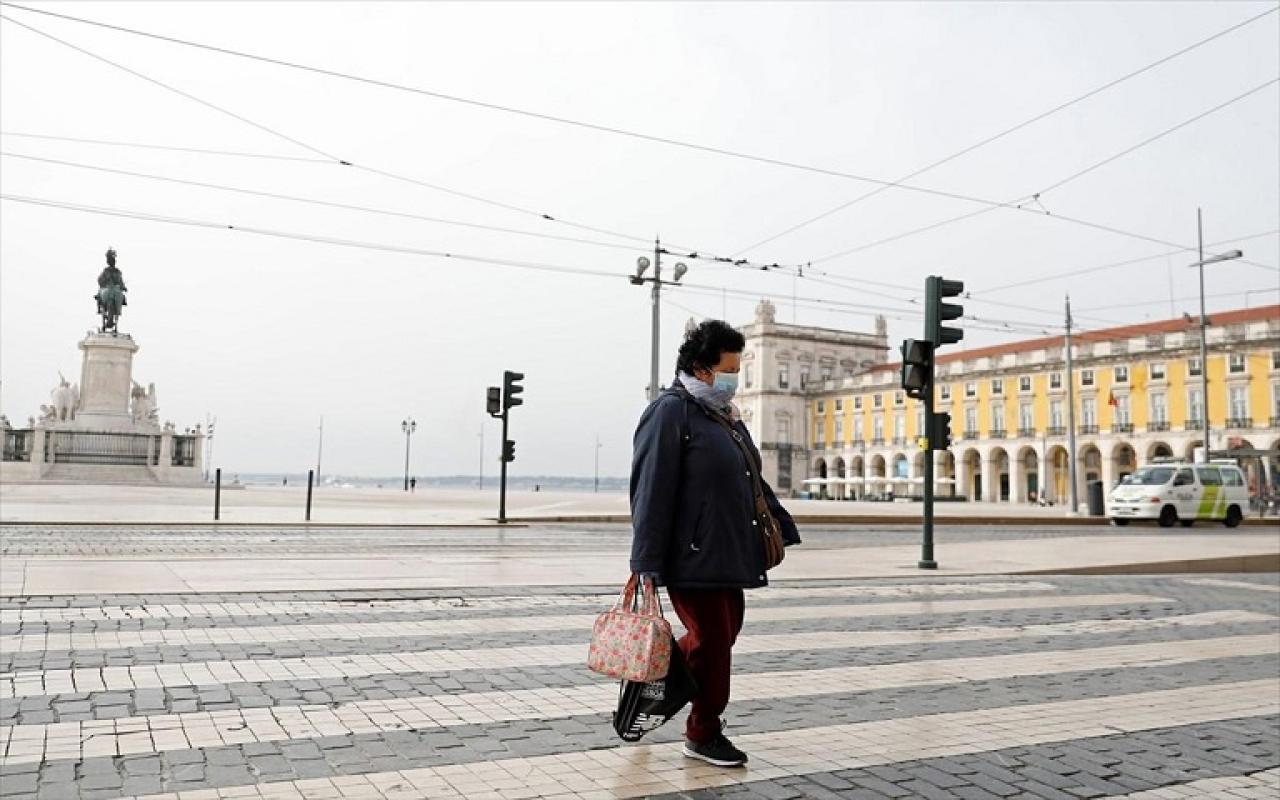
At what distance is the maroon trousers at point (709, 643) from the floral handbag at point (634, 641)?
14 centimetres

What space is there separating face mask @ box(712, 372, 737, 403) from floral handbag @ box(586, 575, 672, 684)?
31.3 inches

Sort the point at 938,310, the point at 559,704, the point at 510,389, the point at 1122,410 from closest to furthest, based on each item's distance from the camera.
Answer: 1. the point at 559,704
2. the point at 938,310
3. the point at 510,389
4. the point at 1122,410

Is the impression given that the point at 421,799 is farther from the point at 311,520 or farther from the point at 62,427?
the point at 62,427

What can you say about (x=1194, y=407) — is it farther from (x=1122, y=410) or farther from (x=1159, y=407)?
(x=1122, y=410)

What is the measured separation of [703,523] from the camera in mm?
3650

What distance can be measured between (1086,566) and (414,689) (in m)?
10.2

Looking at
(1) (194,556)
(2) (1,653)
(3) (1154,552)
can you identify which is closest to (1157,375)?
(3) (1154,552)

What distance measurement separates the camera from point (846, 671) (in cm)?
571

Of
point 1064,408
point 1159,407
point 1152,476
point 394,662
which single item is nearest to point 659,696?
point 394,662

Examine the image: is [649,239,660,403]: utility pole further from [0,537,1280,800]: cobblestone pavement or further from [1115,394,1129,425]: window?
[1115,394,1129,425]: window

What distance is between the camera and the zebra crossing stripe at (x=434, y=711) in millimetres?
3846

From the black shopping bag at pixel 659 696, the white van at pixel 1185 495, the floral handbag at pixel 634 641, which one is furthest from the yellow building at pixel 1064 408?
the floral handbag at pixel 634 641

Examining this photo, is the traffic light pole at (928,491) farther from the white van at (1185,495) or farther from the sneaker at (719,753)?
the white van at (1185,495)

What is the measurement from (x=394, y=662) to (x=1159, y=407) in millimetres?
69540
